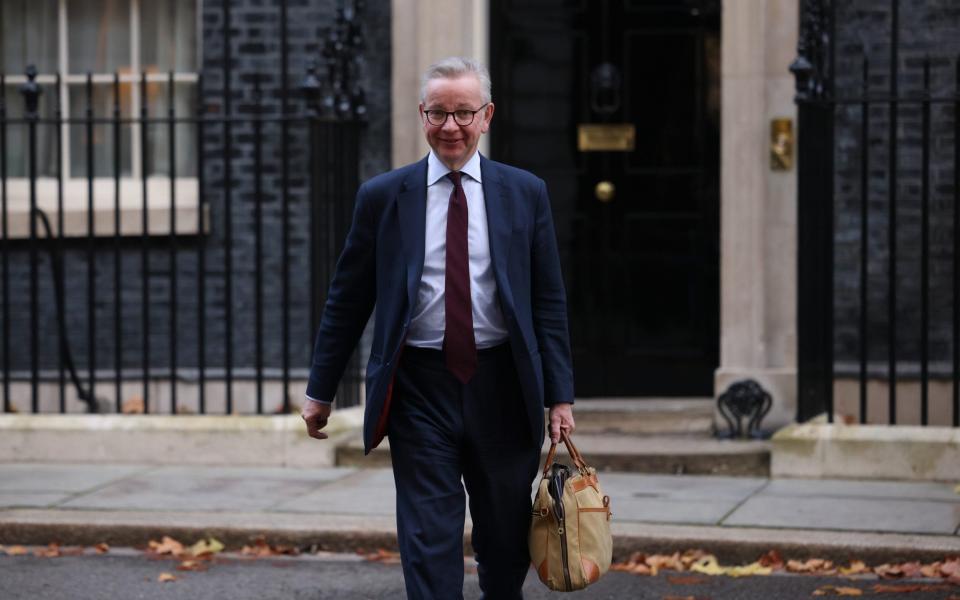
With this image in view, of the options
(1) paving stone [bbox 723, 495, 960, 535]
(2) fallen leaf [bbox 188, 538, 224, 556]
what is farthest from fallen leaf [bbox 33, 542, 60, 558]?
(1) paving stone [bbox 723, 495, 960, 535]

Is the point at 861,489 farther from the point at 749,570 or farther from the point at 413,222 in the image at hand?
the point at 413,222

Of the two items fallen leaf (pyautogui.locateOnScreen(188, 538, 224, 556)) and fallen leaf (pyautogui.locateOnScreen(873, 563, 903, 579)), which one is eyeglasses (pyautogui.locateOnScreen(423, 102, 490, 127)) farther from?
fallen leaf (pyautogui.locateOnScreen(188, 538, 224, 556))

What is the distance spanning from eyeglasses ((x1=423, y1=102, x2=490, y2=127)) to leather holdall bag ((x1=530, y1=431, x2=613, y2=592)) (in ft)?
2.85

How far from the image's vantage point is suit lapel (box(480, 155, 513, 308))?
449 centimetres

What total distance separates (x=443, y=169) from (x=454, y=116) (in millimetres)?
189

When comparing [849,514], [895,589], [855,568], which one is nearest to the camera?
[895,589]

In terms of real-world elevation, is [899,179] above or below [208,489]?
above

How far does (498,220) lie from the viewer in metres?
4.54

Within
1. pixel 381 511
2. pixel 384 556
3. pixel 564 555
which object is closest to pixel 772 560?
pixel 384 556

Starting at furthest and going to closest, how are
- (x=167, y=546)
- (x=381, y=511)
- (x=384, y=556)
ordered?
(x=381, y=511) → (x=167, y=546) → (x=384, y=556)

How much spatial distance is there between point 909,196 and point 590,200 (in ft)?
5.64

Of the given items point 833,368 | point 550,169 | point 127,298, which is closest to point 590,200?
point 550,169

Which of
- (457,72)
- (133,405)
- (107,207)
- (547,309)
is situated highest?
(457,72)

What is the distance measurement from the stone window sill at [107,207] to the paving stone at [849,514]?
3.79 metres
